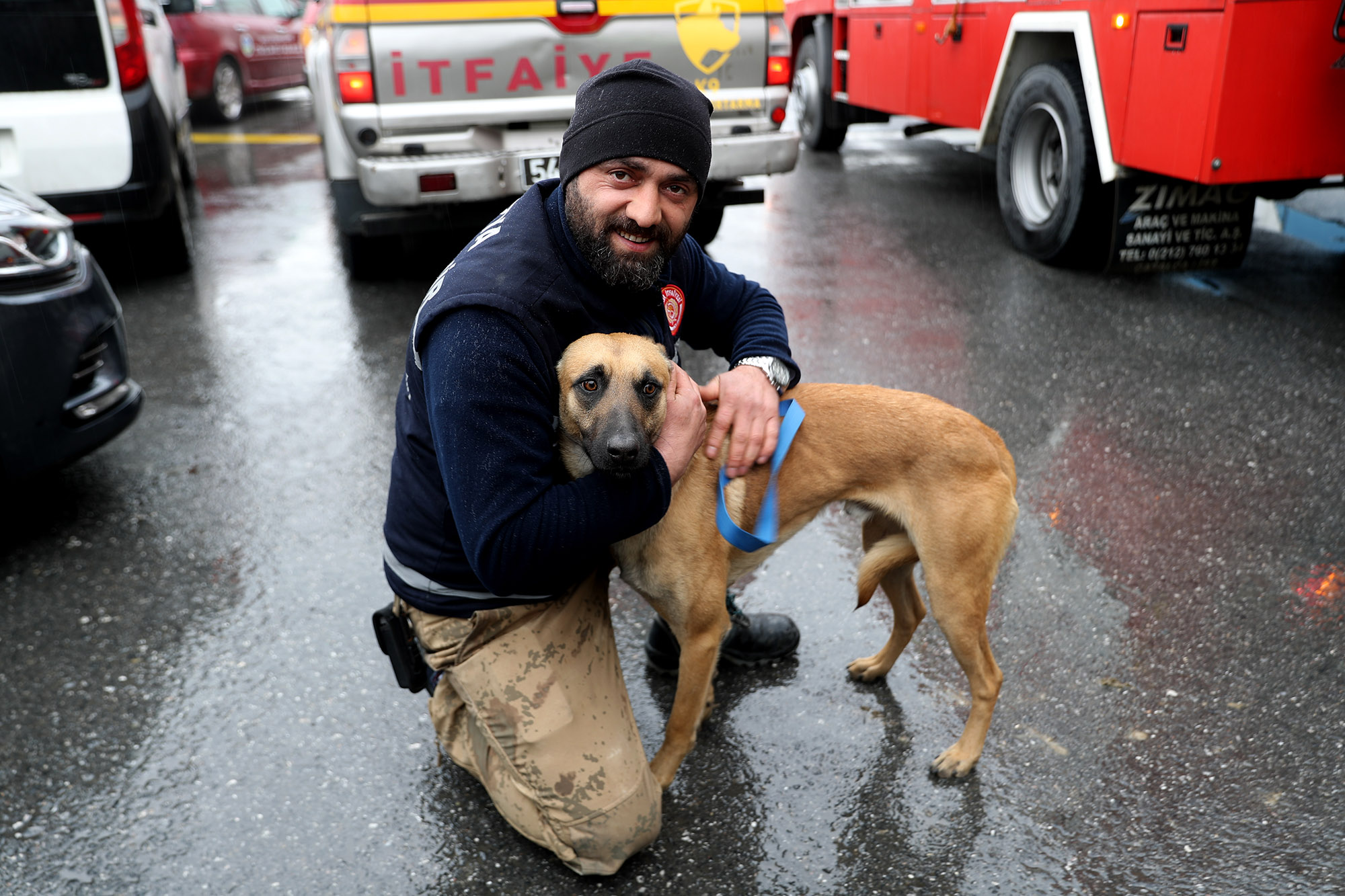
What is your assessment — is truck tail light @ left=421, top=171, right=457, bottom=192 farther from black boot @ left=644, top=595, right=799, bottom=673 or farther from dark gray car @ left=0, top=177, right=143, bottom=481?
black boot @ left=644, top=595, right=799, bottom=673

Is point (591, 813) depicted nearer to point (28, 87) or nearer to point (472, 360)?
point (472, 360)

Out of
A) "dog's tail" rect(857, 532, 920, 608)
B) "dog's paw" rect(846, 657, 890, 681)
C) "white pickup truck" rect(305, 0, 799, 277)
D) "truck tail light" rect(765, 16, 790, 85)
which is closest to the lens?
"dog's tail" rect(857, 532, 920, 608)

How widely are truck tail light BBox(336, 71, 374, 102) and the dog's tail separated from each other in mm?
4060

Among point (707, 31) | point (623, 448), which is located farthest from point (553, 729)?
point (707, 31)

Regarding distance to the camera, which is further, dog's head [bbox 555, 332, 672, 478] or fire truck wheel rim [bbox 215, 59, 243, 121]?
fire truck wheel rim [bbox 215, 59, 243, 121]

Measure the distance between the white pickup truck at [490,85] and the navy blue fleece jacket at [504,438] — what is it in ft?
10.7

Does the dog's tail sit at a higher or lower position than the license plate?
lower

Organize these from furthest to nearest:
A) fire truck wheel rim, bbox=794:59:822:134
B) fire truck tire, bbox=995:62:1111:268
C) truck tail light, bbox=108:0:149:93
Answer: fire truck wheel rim, bbox=794:59:822:134, fire truck tire, bbox=995:62:1111:268, truck tail light, bbox=108:0:149:93

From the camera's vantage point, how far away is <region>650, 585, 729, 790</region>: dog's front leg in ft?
7.86

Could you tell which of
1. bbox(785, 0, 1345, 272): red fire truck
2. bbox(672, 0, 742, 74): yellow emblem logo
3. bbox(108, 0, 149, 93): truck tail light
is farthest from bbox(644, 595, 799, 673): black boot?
bbox(108, 0, 149, 93): truck tail light

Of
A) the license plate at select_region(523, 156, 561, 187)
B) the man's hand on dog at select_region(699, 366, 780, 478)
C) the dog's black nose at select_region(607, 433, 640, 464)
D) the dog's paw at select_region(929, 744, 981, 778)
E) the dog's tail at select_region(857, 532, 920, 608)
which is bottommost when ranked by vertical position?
the dog's paw at select_region(929, 744, 981, 778)

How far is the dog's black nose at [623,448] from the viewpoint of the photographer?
2010mm

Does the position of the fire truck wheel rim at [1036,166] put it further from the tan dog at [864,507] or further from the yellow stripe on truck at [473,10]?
the tan dog at [864,507]

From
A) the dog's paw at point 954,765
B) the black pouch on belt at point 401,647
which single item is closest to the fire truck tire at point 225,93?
the black pouch on belt at point 401,647
